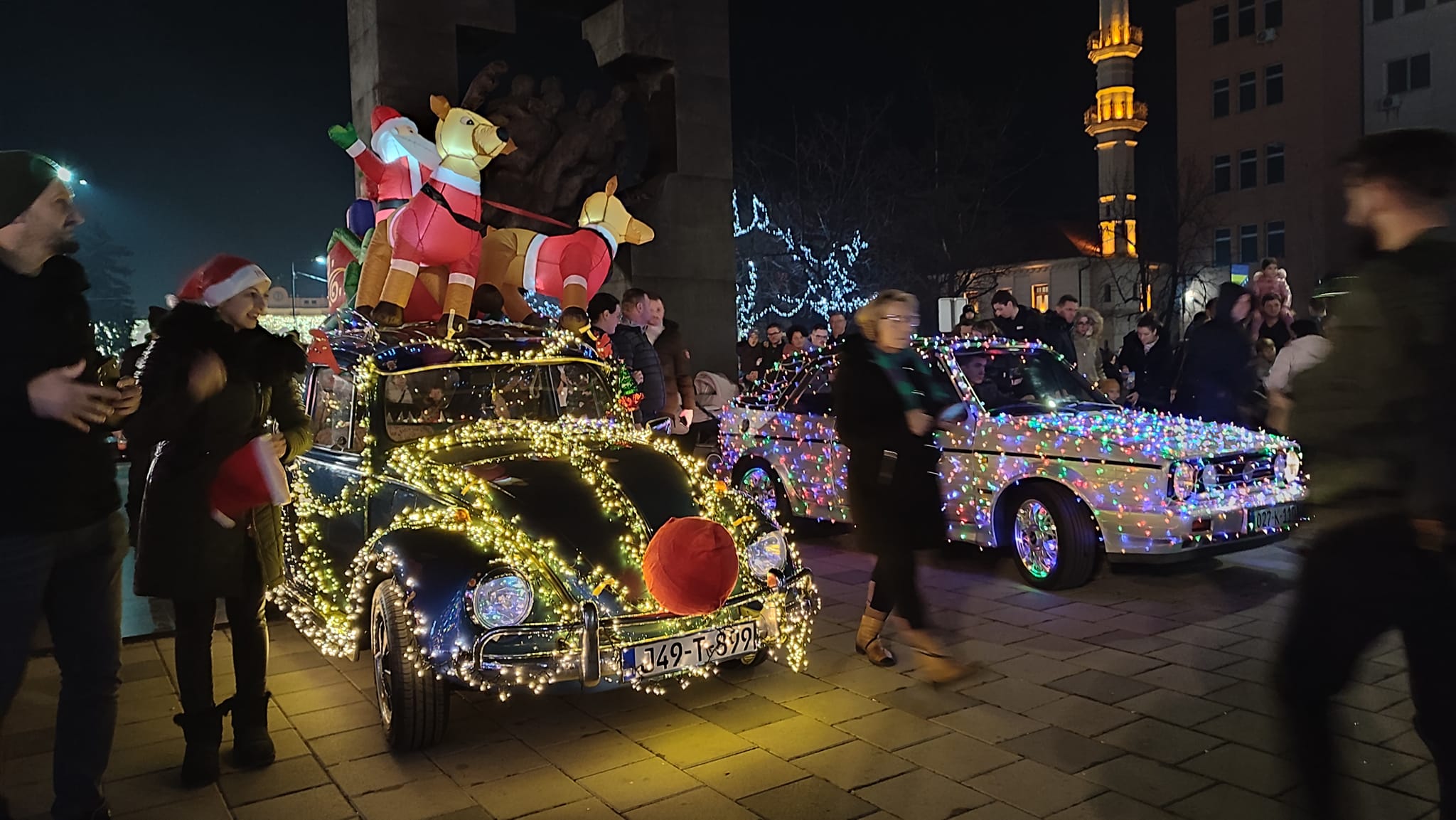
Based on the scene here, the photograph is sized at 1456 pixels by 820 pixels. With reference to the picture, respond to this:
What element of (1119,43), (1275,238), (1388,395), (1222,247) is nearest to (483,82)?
(1388,395)

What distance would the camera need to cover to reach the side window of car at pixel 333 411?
18.4 ft

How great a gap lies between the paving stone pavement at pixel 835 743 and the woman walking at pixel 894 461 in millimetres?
453

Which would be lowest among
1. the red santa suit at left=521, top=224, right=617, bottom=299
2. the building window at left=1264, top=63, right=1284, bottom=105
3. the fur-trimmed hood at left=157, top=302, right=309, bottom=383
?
the fur-trimmed hood at left=157, top=302, right=309, bottom=383

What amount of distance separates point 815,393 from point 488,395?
11.9 ft

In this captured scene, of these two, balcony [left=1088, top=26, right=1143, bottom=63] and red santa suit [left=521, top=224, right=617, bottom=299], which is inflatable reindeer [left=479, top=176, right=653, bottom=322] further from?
balcony [left=1088, top=26, right=1143, bottom=63]

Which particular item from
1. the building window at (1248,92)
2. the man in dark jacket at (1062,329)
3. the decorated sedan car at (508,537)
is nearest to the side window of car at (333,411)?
the decorated sedan car at (508,537)

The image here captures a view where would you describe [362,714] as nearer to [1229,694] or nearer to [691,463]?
[691,463]

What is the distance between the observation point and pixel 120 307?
6059cm

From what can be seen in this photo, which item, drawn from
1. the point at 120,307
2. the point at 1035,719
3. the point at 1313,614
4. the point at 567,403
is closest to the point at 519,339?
the point at 567,403

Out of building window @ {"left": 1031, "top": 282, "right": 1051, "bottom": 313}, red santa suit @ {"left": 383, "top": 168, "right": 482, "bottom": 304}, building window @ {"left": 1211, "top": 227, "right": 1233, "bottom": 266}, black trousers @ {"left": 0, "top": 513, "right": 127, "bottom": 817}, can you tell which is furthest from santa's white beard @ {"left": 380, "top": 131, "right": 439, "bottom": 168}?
building window @ {"left": 1031, "top": 282, "right": 1051, "bottom": 313}

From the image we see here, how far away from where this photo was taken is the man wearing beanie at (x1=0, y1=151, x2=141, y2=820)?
127 inches

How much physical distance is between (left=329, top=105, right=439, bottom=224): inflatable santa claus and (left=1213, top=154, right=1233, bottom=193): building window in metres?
52.5

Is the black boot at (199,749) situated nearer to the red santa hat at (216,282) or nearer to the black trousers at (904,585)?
the red santa hat at (216,282)

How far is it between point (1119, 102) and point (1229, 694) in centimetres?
6007
